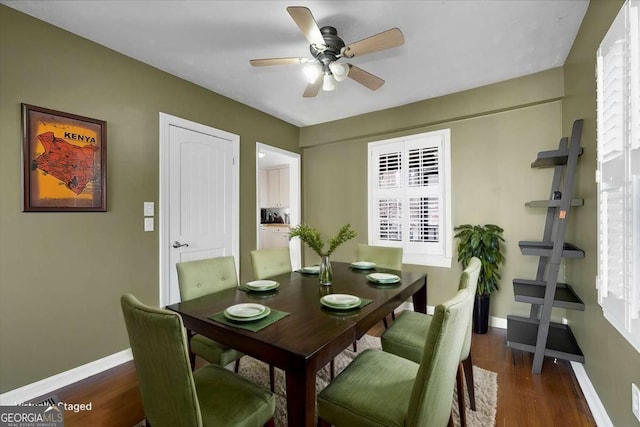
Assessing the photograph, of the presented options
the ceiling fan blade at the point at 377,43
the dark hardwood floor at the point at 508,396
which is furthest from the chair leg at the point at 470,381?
the ceiling fan blade at the point at 377,43

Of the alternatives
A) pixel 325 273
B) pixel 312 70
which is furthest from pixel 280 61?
pixel 325 273

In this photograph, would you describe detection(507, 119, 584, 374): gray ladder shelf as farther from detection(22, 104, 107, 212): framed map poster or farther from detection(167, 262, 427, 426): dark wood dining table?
detection(22, 104, 107, 212): framed map poster

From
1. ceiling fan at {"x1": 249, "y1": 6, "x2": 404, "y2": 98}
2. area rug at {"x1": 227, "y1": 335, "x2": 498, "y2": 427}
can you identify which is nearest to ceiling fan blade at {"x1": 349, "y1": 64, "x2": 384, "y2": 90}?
ceiling fan at {"x1": 249, "y1": 6, "x2": 404, "y2": 98}

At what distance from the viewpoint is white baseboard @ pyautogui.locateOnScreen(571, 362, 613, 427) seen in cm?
160

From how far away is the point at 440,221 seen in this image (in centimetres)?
334

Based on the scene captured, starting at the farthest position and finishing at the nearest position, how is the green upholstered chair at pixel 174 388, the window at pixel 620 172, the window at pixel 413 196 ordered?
the window at pixel 413 196, the window at pixel 620 172, the green upholstered chair at pixel 174 388

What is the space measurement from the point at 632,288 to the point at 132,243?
320cm

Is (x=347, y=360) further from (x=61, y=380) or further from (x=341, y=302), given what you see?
(x=61, y=380)

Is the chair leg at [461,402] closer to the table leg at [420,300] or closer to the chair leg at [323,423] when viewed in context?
the table leg at [420,300]

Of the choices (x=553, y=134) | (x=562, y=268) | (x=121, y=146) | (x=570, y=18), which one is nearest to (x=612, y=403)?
(x=562, y=268)

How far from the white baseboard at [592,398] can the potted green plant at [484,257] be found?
77 cm

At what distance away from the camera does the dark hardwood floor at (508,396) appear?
1.70 metres

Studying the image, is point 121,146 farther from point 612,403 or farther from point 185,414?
point 612,403

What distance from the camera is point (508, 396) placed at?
74.1 inches
